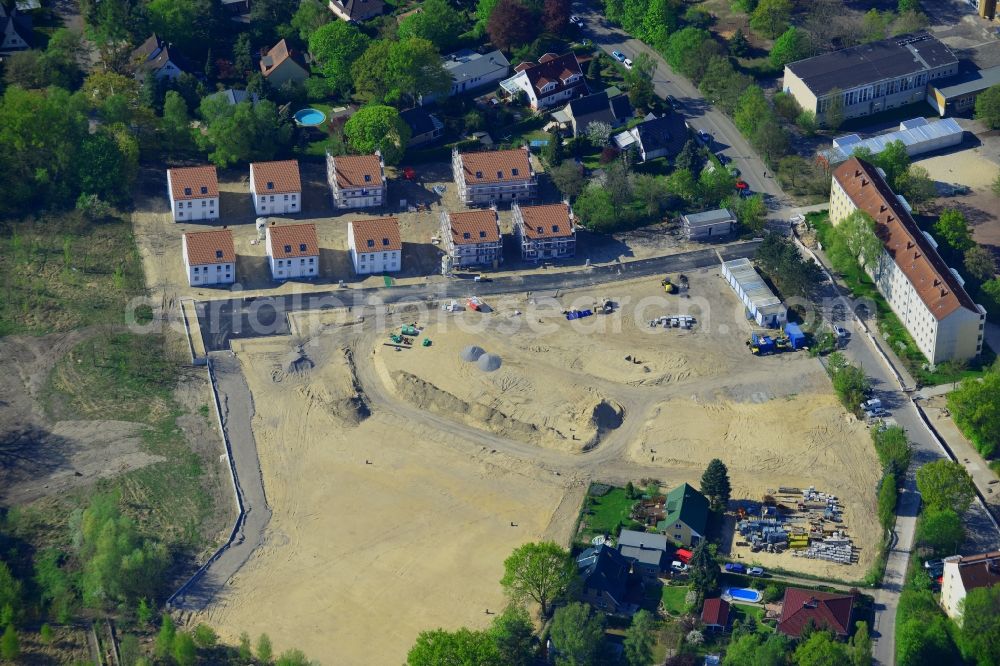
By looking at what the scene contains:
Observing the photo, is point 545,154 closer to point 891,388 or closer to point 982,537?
point 891,388

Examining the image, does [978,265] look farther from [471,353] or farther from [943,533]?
[471,353]

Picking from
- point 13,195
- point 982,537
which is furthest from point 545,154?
point 982,537

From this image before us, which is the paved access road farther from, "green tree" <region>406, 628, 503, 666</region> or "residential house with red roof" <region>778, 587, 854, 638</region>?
"residential house with red roof" <region>778, 587, 854, 638</region>

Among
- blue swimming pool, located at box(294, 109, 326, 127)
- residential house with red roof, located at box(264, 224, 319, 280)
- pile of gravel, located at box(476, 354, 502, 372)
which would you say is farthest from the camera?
blue swimming pool, located at box(294, 109, 326, 127)

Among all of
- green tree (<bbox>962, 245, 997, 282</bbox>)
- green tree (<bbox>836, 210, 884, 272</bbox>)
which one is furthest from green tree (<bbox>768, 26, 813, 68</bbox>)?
green tree (<bbox>962, 245, 997, 282</bbox>)

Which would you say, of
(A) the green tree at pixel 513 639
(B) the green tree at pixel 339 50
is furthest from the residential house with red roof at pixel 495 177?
(A) the green tree at pixel 513 639

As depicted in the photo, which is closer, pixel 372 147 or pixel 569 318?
pixel 569 318

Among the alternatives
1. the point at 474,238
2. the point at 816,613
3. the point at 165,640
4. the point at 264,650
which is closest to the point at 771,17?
the point at 474,238
